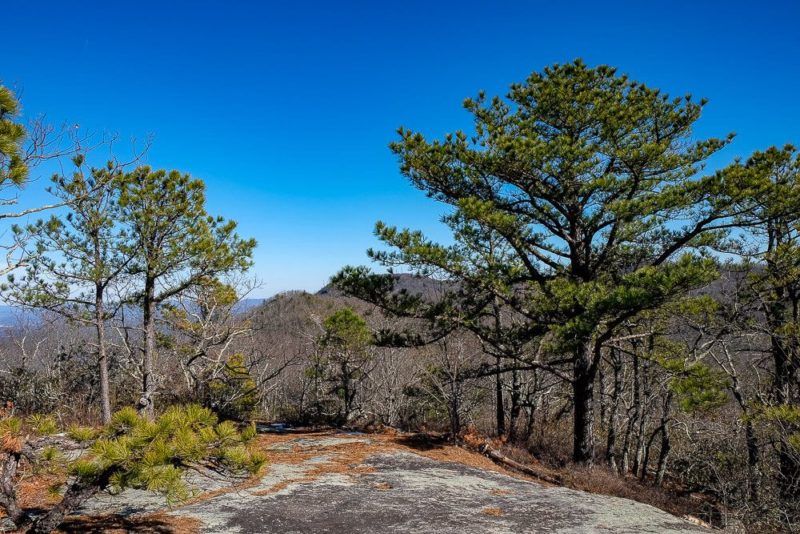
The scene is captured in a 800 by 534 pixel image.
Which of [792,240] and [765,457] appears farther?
[765,457]

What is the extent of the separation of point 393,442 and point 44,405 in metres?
9.00

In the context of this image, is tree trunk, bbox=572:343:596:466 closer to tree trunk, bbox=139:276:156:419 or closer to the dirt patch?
the dirt patch

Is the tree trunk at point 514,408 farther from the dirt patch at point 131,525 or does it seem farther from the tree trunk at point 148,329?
the dirt patch at point 131,525

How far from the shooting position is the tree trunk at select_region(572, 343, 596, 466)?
29.0ft

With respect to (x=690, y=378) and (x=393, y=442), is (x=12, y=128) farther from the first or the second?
(x=690, y=378)

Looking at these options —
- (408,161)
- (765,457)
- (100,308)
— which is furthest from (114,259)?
(765,457)

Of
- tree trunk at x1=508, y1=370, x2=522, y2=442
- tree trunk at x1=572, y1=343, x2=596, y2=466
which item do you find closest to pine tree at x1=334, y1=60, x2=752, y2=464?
tree trunk at x1=572, y1=343, x2=596, y2=466

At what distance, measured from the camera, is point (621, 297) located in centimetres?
687

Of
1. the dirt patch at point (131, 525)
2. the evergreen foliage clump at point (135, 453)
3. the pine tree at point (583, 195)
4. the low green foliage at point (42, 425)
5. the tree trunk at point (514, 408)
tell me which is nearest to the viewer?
the evergreen foliage clump at point (135, 453)

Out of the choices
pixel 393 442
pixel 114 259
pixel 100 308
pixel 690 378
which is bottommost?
pixel 393 442

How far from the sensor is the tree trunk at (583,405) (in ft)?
29.0

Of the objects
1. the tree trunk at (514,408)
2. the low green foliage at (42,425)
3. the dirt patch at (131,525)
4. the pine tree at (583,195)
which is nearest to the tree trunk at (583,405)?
the pine tree at (583,195)

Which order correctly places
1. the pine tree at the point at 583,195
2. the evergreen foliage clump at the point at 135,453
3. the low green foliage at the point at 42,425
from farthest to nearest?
the pine tree at the point at 583,195 → the low green foliage at the point at 42,425 → the evergreen foliage clump at the point at 135,453

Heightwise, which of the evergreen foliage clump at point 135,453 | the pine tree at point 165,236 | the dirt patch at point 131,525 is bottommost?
the dirt patch at point 131,525
